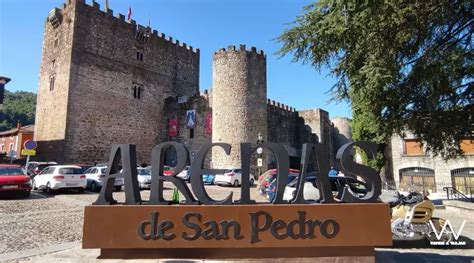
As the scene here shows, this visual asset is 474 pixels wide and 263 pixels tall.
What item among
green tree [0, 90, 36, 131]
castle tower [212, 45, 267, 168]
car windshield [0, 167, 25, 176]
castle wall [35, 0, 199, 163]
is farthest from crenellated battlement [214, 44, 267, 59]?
green tree [0, 90, 36, 131]

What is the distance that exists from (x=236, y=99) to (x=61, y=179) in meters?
14.5

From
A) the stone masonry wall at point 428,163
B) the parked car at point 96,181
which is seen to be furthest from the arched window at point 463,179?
the parked car at point 96,181

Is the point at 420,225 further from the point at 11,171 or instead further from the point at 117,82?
the point at 117,82

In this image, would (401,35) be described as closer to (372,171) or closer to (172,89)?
(372,171)

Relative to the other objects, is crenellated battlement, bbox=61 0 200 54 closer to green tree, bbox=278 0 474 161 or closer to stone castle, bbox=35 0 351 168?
stone castle, bbox=35 0 351 168

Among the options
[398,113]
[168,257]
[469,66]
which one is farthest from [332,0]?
[168,257]

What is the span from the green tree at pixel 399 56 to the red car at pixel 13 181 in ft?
33.9

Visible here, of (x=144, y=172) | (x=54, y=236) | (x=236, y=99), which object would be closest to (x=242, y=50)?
(x=236, y=99)

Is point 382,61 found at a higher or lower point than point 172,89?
lower

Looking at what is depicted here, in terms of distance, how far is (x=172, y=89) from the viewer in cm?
3412

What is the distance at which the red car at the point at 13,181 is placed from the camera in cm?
1230

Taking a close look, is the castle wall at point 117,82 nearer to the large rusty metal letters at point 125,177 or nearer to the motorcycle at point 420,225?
the large rusty metal letters at point 125,177

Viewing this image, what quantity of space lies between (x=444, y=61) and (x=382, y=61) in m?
1.15

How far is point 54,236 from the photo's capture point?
6746mm
